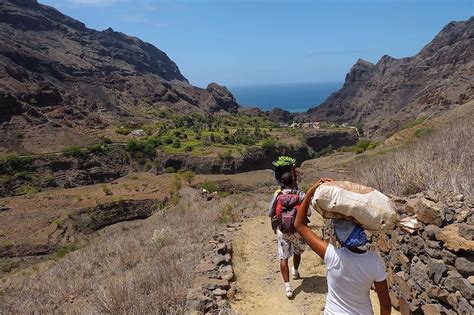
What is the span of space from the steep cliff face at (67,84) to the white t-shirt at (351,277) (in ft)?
194

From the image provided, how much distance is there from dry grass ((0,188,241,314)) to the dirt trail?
3.01 feet

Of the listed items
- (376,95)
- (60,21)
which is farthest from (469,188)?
(60,21)

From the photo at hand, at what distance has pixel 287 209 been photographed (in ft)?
21.4

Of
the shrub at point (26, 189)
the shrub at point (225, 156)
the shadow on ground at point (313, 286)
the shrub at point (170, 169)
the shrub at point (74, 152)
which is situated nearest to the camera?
the shadow on ground at point (313, 286)

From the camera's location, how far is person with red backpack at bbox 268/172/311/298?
6508mm

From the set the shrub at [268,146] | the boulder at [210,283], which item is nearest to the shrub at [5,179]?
the shrub at [268,146]

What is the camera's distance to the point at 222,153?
2243 inches

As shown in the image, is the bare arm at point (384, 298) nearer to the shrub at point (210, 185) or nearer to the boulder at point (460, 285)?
the boulder at point (460, 285)

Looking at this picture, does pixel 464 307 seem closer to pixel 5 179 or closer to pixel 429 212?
pixel 429 212

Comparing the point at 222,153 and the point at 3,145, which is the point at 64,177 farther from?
the point at 222,153

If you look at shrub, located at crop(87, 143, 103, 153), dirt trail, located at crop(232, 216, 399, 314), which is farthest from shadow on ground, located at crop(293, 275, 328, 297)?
shrub, located at crop(87, 143, 103, 153)

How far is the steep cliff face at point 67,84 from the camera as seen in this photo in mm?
64125

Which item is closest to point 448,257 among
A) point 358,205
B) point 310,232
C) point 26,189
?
point 310,232

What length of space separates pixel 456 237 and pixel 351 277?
5.47 ft
